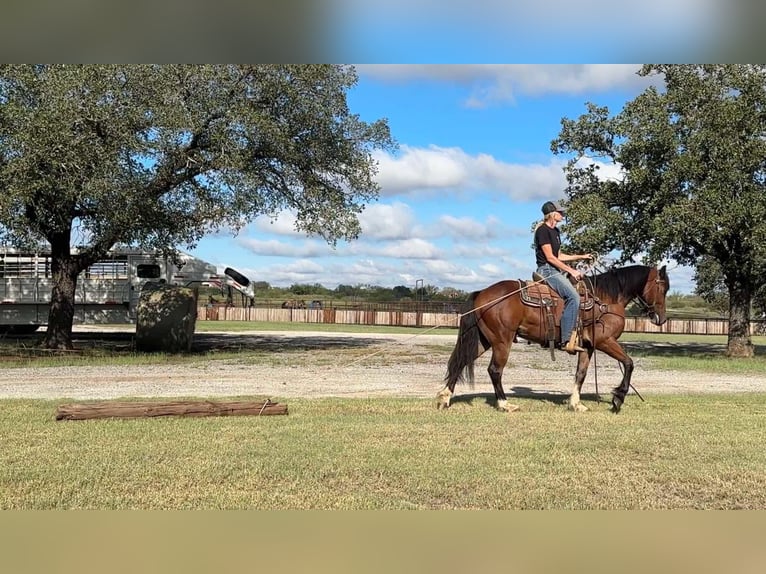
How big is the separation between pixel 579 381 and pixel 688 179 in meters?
12.2

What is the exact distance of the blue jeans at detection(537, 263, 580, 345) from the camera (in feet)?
30.1

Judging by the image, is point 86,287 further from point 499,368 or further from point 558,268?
point 558,268

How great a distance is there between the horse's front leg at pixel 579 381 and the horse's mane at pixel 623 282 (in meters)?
0.91

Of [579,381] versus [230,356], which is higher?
[579,381]

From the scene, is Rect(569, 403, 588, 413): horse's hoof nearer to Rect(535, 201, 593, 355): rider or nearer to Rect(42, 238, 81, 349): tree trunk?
Rect(535, 201, 593, 355): rider

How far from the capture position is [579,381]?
957cm

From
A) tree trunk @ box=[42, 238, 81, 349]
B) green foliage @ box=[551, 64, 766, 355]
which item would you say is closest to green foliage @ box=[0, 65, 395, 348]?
tree trunk @ box=[42, 238, 81, 349]

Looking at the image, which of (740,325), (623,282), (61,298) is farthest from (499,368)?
(740,325)

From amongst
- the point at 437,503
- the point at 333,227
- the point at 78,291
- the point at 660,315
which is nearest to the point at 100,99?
the point at 333,227

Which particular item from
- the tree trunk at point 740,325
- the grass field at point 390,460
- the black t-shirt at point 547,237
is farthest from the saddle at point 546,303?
the tree trunk at point 740,325

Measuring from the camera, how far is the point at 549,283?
30.7ft

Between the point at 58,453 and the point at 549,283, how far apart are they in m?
6.35

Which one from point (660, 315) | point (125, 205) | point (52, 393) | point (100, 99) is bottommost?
point (52, 393)

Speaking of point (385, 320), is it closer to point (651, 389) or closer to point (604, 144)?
point (604, 144)
